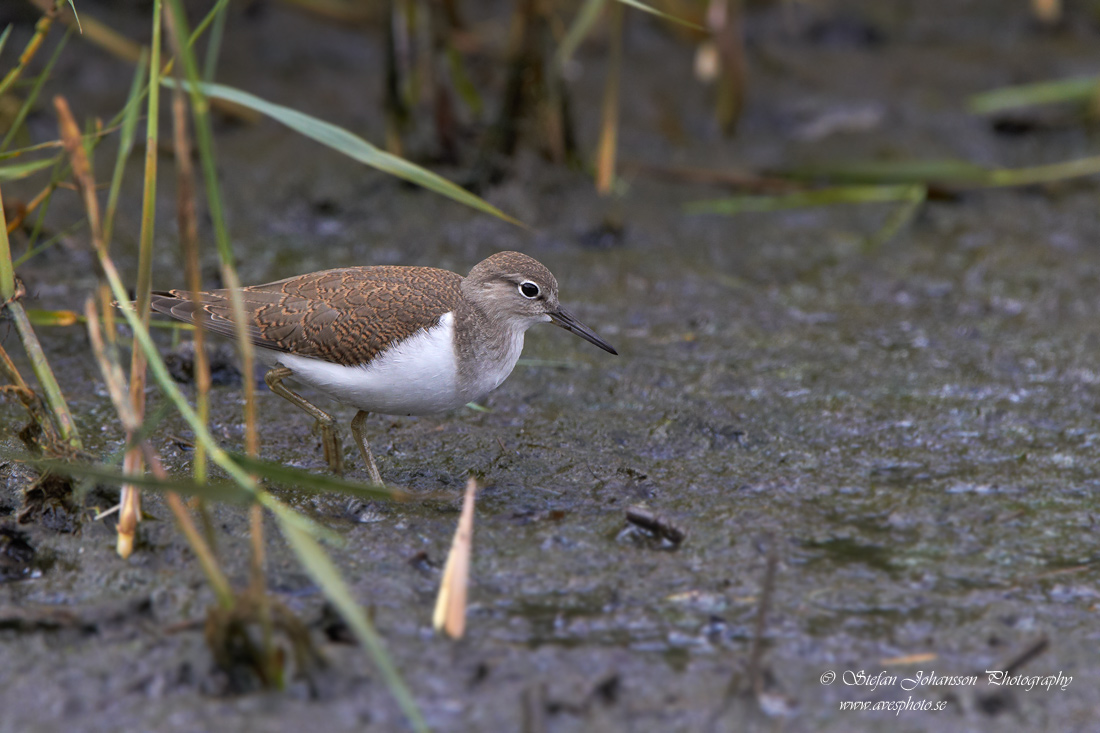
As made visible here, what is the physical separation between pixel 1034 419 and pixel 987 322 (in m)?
1.31

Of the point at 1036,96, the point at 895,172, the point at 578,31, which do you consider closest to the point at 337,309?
the point at 578,31

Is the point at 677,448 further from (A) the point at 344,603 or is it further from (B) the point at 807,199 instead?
(B) the point at 807,199

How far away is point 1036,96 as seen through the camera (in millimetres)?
8570

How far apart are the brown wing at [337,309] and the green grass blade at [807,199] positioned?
3525mm

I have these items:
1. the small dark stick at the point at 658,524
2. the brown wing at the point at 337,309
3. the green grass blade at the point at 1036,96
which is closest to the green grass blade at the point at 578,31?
the brown wing at the point at 337,309

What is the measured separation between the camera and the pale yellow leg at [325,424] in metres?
5.01

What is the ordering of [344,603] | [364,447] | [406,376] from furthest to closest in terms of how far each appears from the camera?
1. [364,447]
2. [406,376]
3. [344,603]

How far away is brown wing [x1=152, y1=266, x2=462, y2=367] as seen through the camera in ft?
15.7

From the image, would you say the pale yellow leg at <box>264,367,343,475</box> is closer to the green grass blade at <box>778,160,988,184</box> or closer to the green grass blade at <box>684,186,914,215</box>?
the green grass blade at <box>684,186,914,215</box>

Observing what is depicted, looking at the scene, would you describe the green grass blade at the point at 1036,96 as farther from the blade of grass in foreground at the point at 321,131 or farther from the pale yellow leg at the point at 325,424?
the pale yellow leg at the point at 325,424

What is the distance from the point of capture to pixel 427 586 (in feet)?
13.7

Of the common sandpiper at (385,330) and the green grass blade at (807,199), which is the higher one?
the green grass blade at (807,199)

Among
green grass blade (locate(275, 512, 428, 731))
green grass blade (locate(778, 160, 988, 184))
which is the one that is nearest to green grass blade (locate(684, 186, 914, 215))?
green grass blade (locate(778, 160, 988, 184))

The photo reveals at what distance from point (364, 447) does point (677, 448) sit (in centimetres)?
152
